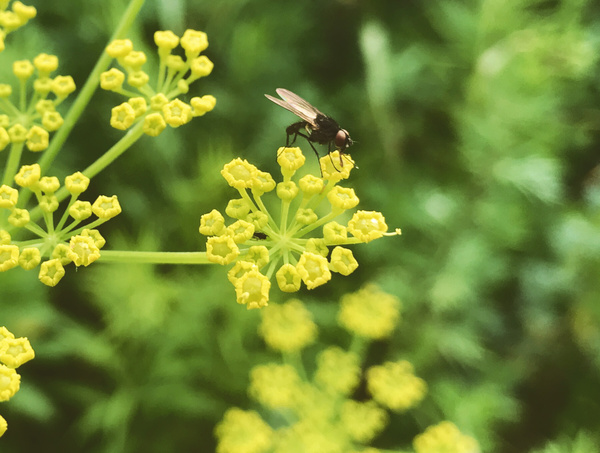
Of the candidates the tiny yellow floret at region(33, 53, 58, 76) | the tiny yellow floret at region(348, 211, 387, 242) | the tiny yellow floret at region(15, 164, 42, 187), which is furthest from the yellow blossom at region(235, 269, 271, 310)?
the tiny yellow floret at region(33, 53, 58, 76)

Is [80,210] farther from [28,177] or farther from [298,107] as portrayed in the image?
[298,107]

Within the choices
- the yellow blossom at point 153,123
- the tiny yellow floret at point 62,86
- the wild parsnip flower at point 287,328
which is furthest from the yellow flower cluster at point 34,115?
the wild parsnip flower at point 287,328

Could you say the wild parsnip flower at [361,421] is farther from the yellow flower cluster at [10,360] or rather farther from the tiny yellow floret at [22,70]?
the tiny yellow floret at [22,70]

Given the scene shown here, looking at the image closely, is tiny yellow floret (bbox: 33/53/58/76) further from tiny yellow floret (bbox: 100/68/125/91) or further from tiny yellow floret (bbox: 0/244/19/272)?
tiny yellow floret (bbox: 0/244/19/272)

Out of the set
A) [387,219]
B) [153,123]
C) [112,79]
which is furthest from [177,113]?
[387,219]

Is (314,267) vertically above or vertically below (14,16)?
below
